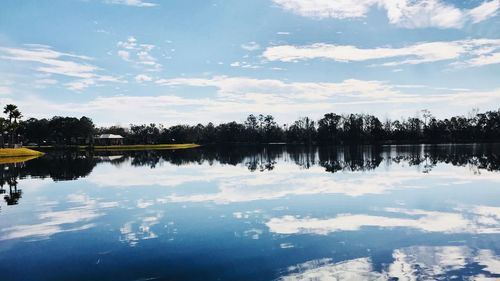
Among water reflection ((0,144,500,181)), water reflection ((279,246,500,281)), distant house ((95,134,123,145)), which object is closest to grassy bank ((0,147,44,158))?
water reflection ((0,144,500,181))

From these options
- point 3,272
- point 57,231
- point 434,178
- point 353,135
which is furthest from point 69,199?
point 353,135

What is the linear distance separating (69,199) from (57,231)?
865 cm

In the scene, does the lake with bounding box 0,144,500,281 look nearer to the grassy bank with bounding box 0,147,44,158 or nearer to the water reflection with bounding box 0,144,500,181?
the water reflection with bounding box 0,144,500,181

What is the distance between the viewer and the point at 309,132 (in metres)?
177

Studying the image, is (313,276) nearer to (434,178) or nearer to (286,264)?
(286,264)

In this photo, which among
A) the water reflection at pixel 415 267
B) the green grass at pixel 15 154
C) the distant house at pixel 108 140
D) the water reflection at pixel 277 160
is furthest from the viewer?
the distant house at pixel 108 140

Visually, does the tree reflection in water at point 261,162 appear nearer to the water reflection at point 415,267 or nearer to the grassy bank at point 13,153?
the grassy bank at point 13,153

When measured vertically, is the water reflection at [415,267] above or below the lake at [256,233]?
below

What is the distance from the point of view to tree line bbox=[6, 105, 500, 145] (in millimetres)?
149625

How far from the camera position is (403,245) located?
12.9 m

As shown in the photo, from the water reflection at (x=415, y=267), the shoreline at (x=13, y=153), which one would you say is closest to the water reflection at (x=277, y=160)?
the shoreline at (x=13, y=153)

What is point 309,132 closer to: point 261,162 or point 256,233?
point 261,162

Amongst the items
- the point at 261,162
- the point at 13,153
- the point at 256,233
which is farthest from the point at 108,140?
the point at 256,233

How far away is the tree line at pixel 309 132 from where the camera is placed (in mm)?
149625
